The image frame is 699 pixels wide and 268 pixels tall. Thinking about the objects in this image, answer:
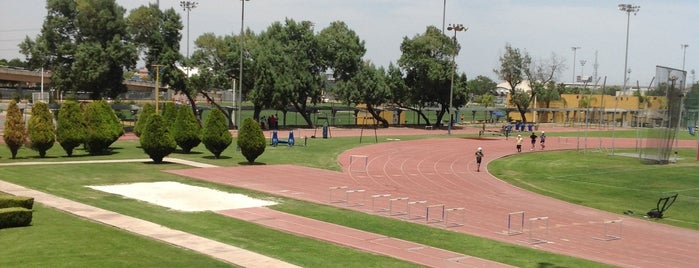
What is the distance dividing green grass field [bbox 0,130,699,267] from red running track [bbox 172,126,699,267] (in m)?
1.47

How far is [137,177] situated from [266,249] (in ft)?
55.7

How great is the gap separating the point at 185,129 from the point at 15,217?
81.0 ft

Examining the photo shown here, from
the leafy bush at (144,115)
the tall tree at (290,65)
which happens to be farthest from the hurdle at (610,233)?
the tall tree at (290,65)

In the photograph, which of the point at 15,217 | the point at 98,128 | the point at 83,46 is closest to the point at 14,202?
the point at 15,217

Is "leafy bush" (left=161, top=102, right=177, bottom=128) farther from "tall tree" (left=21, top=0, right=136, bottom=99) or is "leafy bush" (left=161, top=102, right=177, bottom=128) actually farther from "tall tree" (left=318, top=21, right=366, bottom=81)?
"tall tree" (left=318, top=21, right=366, bottom=81)

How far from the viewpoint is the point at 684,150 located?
58281 mm

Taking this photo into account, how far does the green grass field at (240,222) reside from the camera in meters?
15.8

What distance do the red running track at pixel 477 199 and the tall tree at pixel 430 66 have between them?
31.3 metres

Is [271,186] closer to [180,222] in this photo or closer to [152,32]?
[180,222]

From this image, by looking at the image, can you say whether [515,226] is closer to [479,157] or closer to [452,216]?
[452,216]

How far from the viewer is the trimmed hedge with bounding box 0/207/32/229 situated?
712 inches

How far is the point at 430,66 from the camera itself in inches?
3157

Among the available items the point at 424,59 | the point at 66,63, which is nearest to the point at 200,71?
the point at 66,63

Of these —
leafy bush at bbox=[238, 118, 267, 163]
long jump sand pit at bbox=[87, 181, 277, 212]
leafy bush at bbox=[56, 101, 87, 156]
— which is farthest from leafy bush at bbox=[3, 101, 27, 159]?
leafy bush at bbox=[238, 118, 267, 163]
